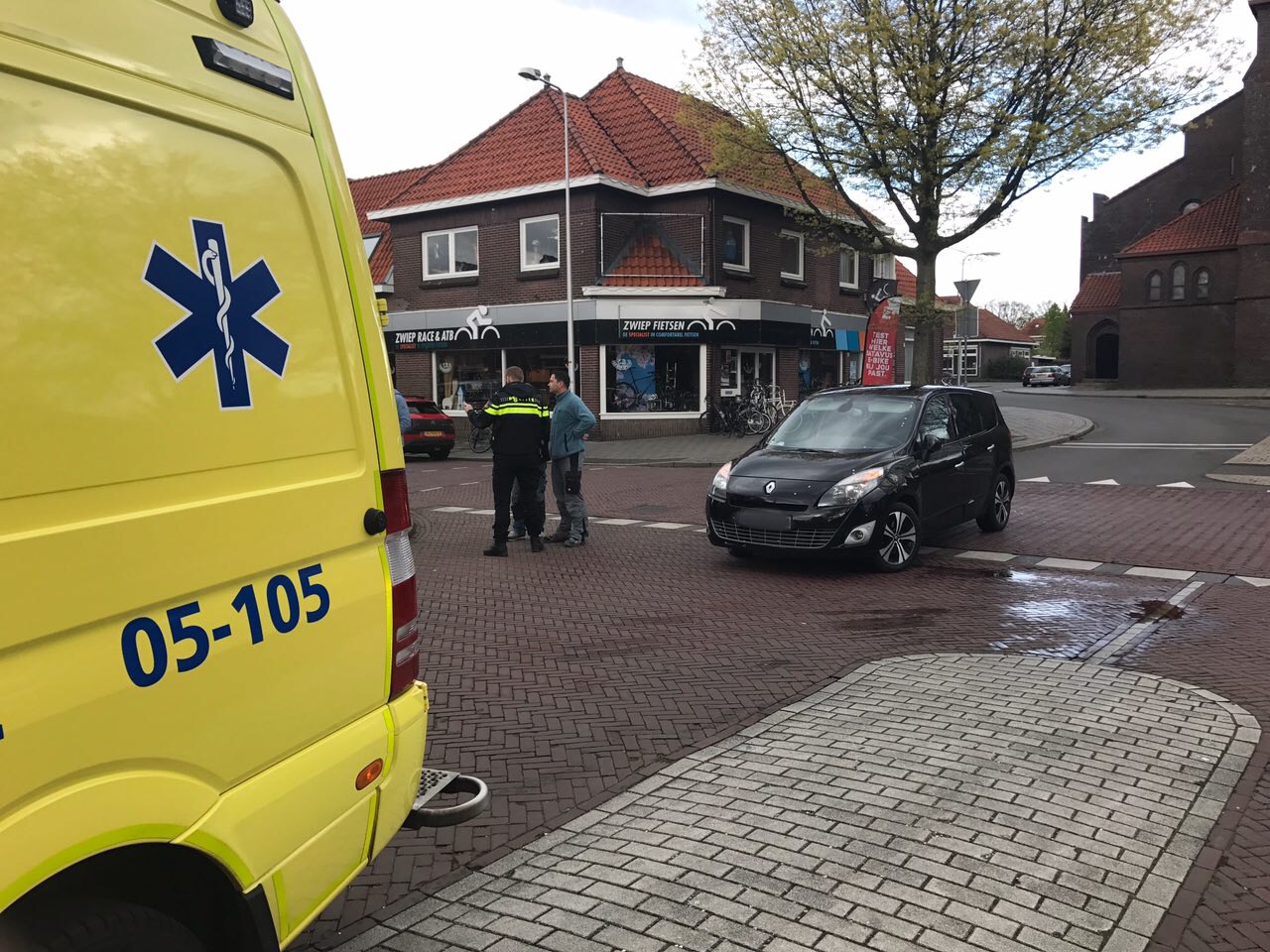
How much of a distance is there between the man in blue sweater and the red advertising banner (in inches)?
396

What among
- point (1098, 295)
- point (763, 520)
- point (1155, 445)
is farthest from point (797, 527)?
point (1098, 295)

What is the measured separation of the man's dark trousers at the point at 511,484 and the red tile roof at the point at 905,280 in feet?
93.9

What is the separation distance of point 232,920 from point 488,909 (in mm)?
1202

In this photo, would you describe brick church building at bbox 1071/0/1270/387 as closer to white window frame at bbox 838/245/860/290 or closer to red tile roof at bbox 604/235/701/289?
white window frame at bbox 838/245/860/290

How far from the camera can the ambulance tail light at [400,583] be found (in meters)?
2.55

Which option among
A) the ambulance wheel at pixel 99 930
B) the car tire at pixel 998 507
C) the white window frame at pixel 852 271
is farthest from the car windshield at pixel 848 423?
the white window frame at pixel 852 271

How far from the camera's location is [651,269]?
2422cm

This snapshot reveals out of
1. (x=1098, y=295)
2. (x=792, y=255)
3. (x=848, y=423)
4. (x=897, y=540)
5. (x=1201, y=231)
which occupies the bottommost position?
(x=897, y=540)

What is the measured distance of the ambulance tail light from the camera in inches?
100

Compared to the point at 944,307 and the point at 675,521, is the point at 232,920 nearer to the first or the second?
the point at 675,521

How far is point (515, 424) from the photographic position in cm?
923

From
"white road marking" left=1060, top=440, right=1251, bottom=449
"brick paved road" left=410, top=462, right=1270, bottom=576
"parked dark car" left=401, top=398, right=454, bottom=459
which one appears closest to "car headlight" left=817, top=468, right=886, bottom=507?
"brick paved road" left=410, top=462, right=1270, bottom=576

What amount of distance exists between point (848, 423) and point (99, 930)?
27.6 ft

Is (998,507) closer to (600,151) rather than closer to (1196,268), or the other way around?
(600,151)
